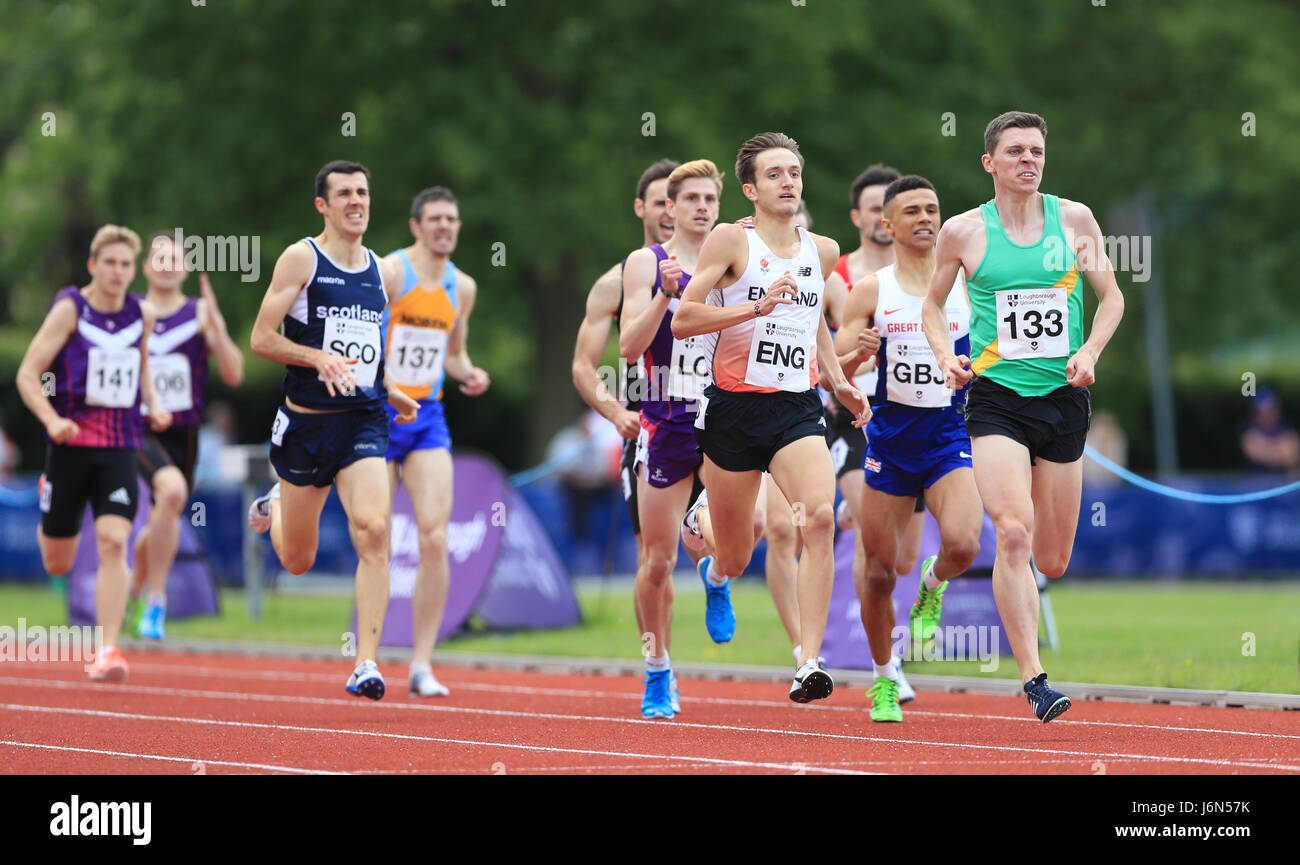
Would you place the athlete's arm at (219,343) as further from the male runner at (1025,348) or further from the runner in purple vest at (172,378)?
the male runner at (1025,348)

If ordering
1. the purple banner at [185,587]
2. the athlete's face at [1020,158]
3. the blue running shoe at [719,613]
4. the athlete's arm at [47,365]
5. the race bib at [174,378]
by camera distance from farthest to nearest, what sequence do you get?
1. the purple banner at [185,587]
2. the race bib at [174,378]
3. the athlete's arm at [47,365]
4. the blue running shoe at [719,613]
5. the athlete's face at [1020,158]

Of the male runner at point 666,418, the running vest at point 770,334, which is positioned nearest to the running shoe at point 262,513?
the male runner at point 666,418

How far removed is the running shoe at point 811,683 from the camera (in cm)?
853

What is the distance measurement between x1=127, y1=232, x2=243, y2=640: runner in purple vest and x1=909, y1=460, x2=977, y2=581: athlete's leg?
6562 mm

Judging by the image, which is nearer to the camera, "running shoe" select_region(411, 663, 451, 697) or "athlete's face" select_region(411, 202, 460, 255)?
"running shoe" select_region(411, 663, 451, 697)

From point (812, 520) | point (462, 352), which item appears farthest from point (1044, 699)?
point (462, 352)

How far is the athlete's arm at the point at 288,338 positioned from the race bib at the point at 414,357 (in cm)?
153

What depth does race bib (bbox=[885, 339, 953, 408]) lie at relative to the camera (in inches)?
384

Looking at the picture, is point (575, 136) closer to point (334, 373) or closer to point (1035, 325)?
point (334, 373)

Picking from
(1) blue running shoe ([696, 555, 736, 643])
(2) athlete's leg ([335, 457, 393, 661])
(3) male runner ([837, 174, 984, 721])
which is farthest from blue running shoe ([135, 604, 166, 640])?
(3) male runner ([837, 174, 984, 721])

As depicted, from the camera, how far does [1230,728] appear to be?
360 inches

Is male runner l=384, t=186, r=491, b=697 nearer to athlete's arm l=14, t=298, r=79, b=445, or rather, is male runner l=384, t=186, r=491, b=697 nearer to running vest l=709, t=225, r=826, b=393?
athlete's arm l=14, t=298, r=79, b=445

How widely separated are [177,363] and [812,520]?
23.9 ft
